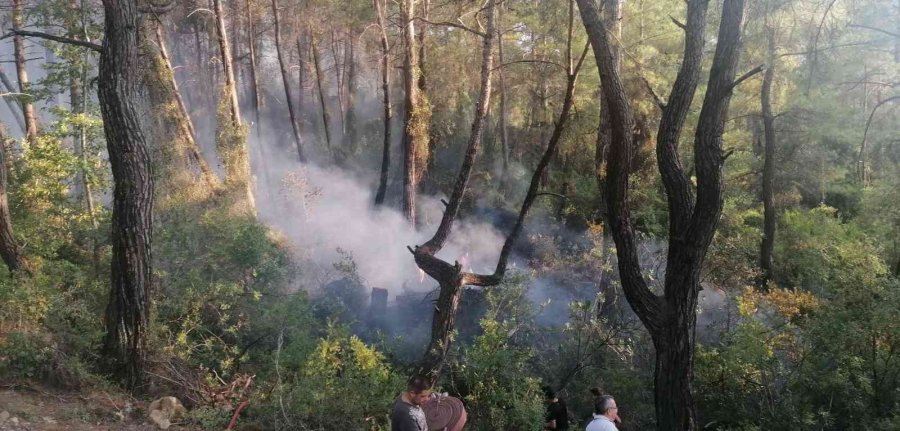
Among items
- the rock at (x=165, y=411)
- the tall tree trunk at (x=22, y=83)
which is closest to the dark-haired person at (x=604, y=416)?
the rock at (x=165, y=411)

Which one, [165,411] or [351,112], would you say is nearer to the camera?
[165,411]

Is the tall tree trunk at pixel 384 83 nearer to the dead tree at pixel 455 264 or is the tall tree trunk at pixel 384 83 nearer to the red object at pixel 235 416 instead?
the dead tree at pixel 455 264

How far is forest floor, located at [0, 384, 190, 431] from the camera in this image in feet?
17.8

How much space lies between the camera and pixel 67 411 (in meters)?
5.74

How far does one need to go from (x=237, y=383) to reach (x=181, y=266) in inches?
159

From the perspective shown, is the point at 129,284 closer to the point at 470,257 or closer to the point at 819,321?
the point at 819,321

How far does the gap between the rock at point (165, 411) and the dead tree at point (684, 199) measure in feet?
16.3

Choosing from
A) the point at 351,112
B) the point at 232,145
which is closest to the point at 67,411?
the point at 232,145

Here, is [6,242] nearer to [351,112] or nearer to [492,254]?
[492,254]

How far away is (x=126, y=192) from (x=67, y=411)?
7.74 feet

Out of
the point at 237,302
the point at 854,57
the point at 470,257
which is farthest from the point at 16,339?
the point at 854,57

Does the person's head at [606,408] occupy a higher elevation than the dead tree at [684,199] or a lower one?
lower

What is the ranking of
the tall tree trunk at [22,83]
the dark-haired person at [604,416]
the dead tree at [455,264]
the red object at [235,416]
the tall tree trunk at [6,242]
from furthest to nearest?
1. the tall tree trunk at [22,83]
2. the tall tree trunk at [6,242]
3. the dead tree at [455,264]
4. the red object at [235,416]
5. the dark-haired person at [604,416]

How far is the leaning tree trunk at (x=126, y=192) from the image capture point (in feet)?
21.4
